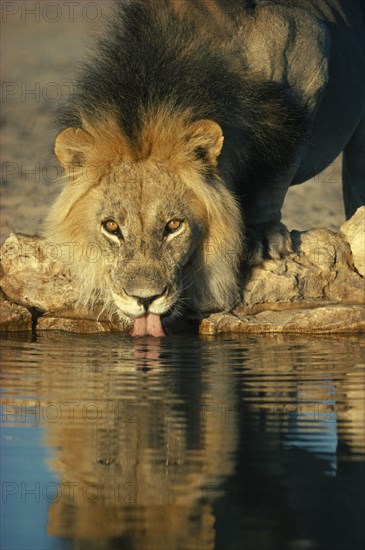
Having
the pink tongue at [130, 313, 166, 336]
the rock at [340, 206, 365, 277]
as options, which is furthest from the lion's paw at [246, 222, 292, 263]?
the pink tongue at [130, 313, 166, 336]

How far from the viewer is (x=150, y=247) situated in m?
8.47

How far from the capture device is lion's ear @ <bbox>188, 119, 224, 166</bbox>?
885 centimetres

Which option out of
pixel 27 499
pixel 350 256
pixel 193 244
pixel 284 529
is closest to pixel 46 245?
pixel 193 244

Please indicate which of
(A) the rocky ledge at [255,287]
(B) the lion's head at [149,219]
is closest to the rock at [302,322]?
(A) the rocky ledge at [255,287]

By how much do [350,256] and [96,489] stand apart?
15.3ft

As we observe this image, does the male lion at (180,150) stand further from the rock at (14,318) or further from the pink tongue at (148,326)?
the rock at (14,318)

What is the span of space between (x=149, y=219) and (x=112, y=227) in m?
0.30

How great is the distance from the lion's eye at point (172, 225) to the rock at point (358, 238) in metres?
1.48

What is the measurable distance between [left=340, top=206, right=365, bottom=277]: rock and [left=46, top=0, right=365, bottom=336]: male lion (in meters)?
0.42

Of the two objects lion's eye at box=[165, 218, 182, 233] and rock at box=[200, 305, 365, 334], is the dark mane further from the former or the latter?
rock at box=[200, 305, 365, 334]

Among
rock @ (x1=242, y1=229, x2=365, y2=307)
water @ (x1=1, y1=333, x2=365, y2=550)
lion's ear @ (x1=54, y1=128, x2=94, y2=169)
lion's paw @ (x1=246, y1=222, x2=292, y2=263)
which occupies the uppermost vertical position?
lion's ear @ (x1=54, y1=128, x2=94, y2=169)

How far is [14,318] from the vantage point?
30.6ft

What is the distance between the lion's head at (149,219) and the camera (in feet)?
27.8

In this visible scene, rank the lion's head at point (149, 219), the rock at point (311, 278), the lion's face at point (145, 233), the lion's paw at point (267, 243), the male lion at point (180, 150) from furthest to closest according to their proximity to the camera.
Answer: the lion's paw at point (267, 243) < the rock at point (311, 278) < the male lion at point (180, 150) < the lion's head at point (149, 219) < the lion's face at point (145, 233)
